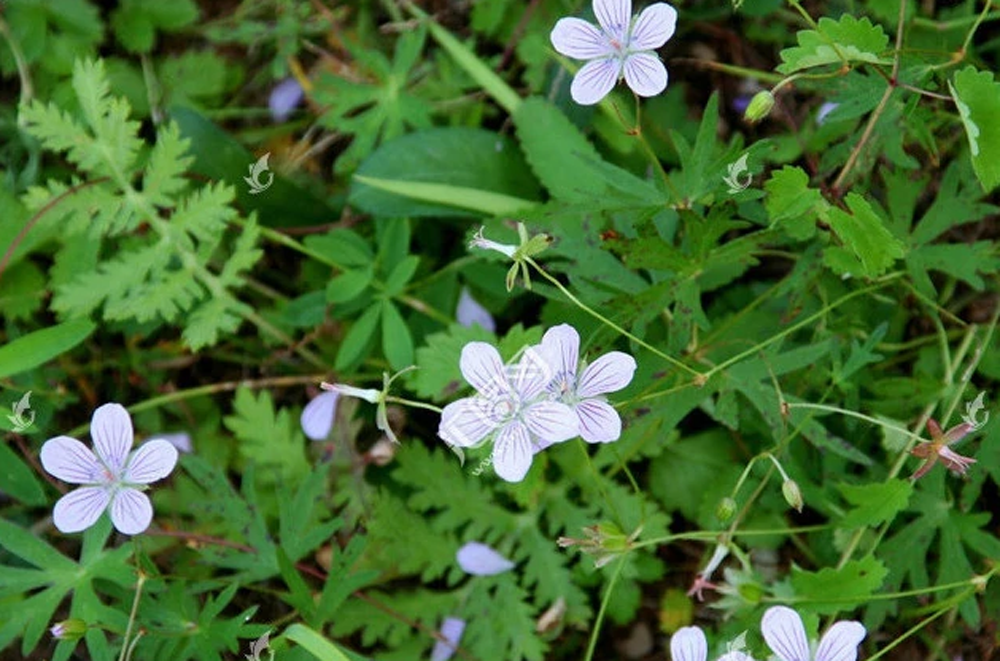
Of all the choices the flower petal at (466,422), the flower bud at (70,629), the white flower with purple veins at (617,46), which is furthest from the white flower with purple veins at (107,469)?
the white flower with purple veins at (617,46)

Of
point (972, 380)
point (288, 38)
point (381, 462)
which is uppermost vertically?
point (288, 38)

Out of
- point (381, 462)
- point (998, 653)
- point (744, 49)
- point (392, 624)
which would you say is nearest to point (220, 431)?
point (381, 462)

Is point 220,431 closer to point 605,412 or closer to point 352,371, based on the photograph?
point 352,371

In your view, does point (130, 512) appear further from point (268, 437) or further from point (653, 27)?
point (653, 27)

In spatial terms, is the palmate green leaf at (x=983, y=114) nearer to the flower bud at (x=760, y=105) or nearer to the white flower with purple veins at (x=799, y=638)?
the flower bud at (x=760, y=105)

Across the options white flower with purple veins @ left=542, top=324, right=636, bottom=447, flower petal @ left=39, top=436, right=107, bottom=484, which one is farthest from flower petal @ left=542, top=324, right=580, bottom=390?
flower petal @ left=39, top=436, right=107, bottom=484

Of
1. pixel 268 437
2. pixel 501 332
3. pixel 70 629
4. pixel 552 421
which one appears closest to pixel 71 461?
pixel 70 629

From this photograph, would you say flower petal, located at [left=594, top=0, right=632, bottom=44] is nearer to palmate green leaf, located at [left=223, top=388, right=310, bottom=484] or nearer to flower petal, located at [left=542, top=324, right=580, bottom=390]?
flower petal, located at [left=542, top=324, right=580, bottom=390]
